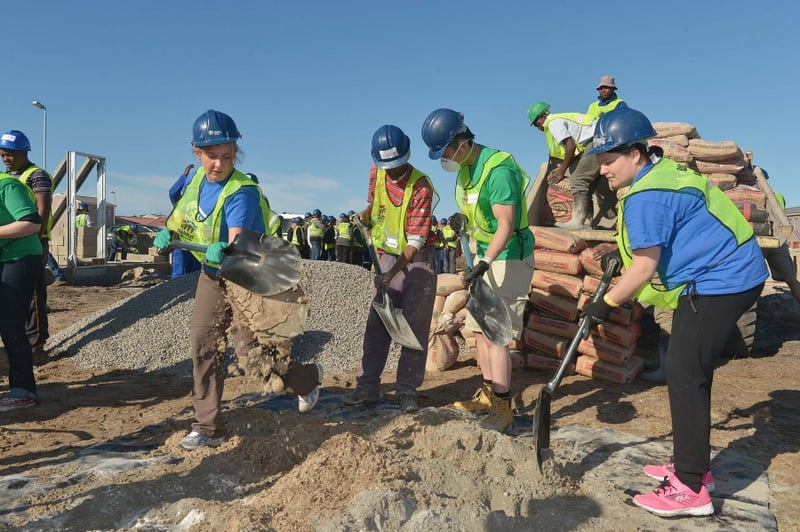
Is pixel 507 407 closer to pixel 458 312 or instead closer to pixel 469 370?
pixel 469 370

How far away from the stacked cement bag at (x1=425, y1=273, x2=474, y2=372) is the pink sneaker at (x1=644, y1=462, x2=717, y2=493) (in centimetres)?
227

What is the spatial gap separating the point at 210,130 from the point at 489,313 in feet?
6.14

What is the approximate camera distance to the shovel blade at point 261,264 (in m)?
2.91

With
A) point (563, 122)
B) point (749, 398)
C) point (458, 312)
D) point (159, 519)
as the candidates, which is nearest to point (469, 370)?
point (458, 312)

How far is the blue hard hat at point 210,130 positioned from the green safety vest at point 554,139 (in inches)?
152

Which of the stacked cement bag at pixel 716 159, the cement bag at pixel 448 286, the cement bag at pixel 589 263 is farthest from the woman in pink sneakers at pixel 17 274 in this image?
the stacked cement bag at pixel 716 159

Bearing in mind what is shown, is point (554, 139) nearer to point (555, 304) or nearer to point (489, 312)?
point (555, 304)

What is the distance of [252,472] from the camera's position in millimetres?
2871

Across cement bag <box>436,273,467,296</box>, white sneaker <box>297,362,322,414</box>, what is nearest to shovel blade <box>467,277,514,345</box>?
white sneaker <box>297,362,322,414</box>

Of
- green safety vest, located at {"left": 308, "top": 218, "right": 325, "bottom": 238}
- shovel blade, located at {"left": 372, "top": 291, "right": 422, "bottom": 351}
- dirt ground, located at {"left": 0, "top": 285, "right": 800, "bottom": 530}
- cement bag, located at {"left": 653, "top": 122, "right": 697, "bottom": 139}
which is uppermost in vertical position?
cement bag, located at {"left": 653, "top": 122, "right": 697, "bottom": 139}

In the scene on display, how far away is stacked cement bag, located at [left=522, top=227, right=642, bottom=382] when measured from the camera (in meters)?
5.04

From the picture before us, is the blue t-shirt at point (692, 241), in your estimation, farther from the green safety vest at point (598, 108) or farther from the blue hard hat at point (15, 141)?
the blue hard hat at point (15, 141)

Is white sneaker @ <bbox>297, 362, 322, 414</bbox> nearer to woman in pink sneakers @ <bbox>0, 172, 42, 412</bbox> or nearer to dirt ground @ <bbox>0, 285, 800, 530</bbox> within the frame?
dirt ground @ <bbox>0, 285, 800, 530</bbox>

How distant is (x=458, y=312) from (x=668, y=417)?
225 centimetres
